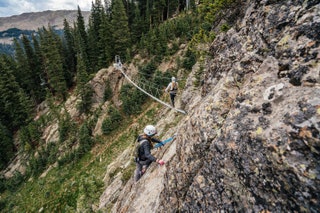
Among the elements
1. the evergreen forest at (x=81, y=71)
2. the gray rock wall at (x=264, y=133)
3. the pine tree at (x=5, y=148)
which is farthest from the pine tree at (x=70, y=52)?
the gray rock wall at (x=264, y=133)

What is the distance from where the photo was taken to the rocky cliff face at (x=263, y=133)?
2.75m

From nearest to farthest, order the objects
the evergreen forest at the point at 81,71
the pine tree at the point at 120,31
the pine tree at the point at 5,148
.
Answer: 1. the evergreen forest at the point at 81,71
2. the pine tree at the point at 120,31
3. the pine tree at the point at 5,148

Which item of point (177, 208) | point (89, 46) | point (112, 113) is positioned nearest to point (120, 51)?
point (89, 46)

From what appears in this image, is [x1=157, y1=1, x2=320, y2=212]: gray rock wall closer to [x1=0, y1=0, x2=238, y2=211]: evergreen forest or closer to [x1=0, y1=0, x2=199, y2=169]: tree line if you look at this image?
[x1=0, y1=0, x2=238, y2=211]: evergreen forest

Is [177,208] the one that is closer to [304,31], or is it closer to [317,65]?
[317,65]

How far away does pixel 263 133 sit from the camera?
3.27 m

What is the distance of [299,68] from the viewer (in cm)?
345

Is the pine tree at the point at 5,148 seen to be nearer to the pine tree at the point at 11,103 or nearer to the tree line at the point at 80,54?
the tree line at the point at 80,54

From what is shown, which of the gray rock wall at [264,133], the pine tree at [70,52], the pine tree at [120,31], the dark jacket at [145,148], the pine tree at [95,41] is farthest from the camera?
the pine tree at [70,52]

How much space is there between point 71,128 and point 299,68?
32673 millimetres

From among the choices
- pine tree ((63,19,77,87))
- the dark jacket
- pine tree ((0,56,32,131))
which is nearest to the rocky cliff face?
the dark jacket

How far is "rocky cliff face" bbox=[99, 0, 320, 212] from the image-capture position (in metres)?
2.75

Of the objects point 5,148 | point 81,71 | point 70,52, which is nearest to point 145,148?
point 81,71

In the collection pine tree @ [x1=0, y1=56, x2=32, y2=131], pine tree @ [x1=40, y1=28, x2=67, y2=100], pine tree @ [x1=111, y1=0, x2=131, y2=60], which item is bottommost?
pine tree @ [x1=0, y1=56, x2=32, y2=131]
